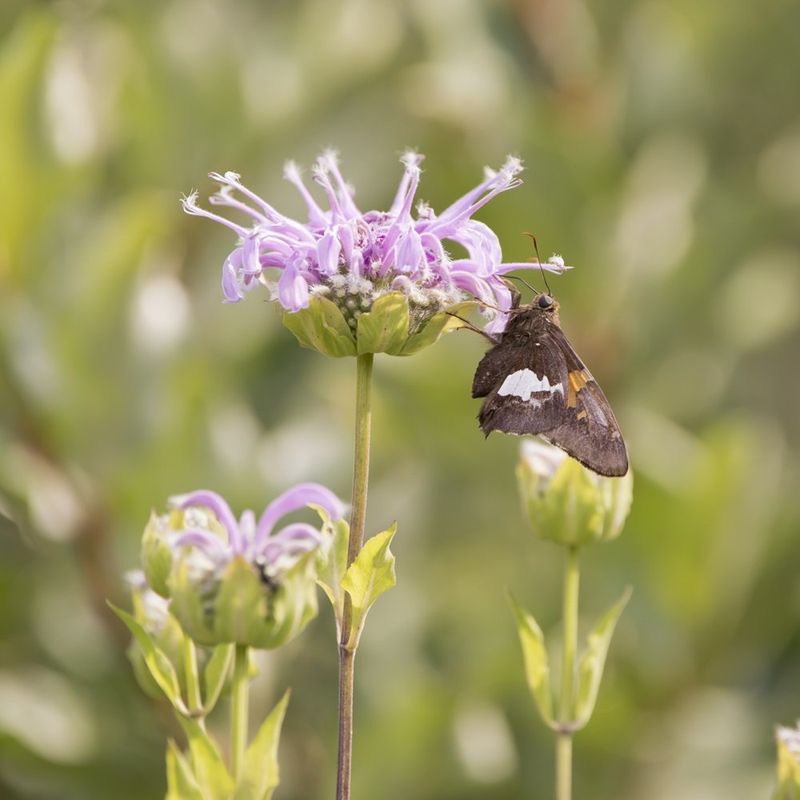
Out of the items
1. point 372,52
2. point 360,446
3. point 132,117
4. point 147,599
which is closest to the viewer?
point 360,446

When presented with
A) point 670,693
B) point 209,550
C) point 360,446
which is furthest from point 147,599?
point 670,693

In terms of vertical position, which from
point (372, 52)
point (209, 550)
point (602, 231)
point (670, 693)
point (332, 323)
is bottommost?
point (209, 550)

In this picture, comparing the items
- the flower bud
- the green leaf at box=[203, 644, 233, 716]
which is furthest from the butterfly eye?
the green leaf at box=[203, 644, 233, 716]

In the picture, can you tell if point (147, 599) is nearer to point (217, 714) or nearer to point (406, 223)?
point (406, 223)

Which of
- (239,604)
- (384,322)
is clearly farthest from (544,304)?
(239,604)

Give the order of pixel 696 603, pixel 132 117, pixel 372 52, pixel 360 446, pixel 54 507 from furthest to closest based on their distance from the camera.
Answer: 1. pixel 372 52
2. pixel 132 117
3. pixel 696 603
4. pixel 54 507
5. pixel 360 446

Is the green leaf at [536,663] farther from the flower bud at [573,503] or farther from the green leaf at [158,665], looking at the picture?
the green leaf at [158,665]
